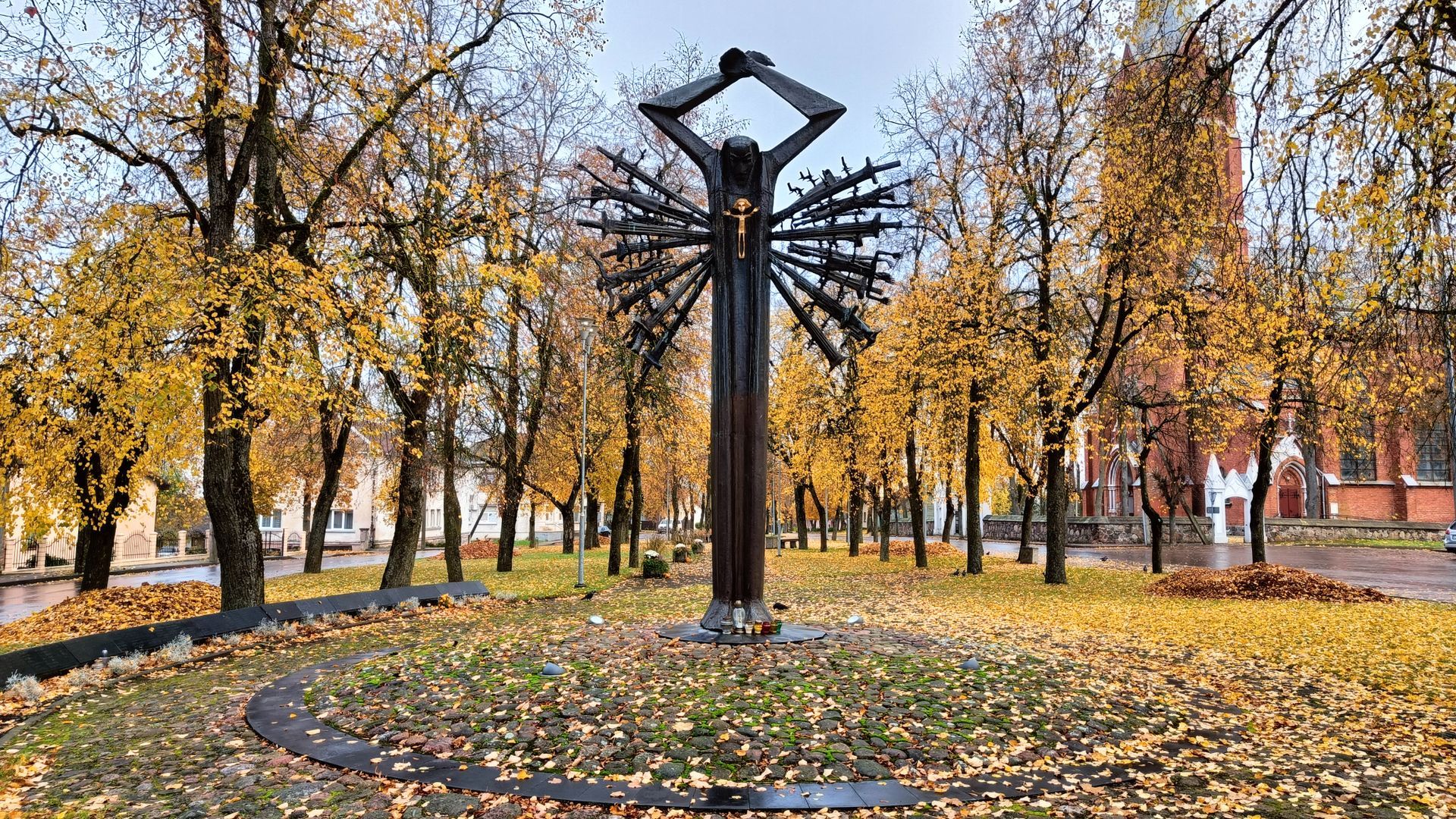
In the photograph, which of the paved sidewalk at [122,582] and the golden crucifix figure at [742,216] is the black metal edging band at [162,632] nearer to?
the paved sidewalk at [122,582]

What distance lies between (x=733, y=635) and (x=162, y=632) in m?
6.99

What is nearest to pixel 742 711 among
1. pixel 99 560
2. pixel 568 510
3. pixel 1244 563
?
pixel 99 560

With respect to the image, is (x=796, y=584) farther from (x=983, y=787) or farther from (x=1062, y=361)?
(x=983, y=787)

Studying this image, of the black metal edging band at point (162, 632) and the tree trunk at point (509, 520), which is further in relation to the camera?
the tree trunk at point (509, 520)

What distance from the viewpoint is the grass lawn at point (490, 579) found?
18.4m

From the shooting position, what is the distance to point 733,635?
8.81 meters

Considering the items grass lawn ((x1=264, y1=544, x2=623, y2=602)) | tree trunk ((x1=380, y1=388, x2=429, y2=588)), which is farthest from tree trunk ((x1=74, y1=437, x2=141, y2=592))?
tree trunk ((x1=380, y1=388, x2=429, y2=588))

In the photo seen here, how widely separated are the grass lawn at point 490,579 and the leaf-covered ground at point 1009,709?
589 centimetres

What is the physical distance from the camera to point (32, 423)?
43.2 feet

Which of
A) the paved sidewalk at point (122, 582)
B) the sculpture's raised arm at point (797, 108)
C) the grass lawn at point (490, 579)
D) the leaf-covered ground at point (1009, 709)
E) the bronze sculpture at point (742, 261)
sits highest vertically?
the sculpture's raised arm at point (797, 108)

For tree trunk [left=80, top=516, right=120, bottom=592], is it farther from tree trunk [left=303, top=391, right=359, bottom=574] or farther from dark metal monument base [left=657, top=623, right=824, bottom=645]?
dark metal monument base [left=657, top=623, right=824, bottom=645]

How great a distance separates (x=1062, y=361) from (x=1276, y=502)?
140ft

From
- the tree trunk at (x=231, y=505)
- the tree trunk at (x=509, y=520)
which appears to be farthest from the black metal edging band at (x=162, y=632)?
the tree trunk at (x=509, y=520)

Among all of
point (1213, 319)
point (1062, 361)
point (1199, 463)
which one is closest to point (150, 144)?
point (1062, 361)
